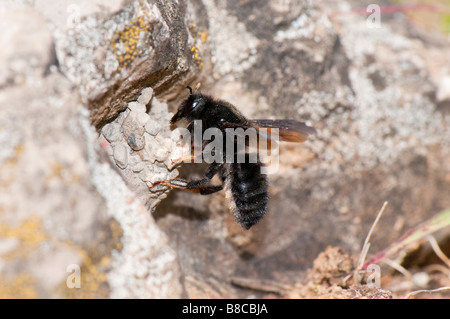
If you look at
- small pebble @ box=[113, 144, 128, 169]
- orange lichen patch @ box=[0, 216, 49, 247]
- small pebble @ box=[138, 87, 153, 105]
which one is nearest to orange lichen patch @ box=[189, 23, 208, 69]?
small pebble @ box=[138, 87, 153, 105]

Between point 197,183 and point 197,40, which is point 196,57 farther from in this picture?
point 197,183

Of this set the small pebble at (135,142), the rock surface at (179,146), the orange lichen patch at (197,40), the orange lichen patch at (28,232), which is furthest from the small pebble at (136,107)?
the orange lichen patch at (28,232)

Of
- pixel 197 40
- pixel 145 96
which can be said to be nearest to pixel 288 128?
pixel 197 40

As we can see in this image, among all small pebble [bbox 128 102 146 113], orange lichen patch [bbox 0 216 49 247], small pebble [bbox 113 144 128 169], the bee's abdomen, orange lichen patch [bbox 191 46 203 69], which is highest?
orange lichen patch [bbox 191 46 203 69]

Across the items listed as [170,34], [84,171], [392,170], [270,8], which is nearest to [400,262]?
[392,170]

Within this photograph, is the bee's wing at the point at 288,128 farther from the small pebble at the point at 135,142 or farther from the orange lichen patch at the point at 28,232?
the orange lichen patch at the point at 28,232

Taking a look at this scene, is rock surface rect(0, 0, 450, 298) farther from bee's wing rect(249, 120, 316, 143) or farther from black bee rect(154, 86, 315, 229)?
bee's wing rect(249, 120, 316, 143)

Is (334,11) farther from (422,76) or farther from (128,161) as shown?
(128,161)
